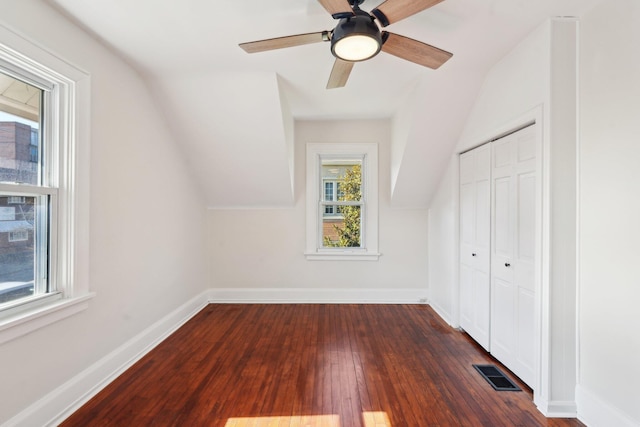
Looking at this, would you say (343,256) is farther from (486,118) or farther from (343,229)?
(486,118)

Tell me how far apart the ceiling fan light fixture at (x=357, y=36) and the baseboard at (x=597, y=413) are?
237 cm

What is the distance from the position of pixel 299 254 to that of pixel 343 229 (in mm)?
724

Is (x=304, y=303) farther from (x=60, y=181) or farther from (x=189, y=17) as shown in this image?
(x=189, y=17)

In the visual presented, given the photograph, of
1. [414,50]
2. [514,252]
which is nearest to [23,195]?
[414,50]

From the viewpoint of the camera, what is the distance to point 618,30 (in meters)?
1.57

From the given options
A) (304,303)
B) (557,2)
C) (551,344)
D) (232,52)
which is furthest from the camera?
(304,303)

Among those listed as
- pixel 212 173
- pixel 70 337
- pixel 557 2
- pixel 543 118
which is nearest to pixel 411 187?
pixel 543 118

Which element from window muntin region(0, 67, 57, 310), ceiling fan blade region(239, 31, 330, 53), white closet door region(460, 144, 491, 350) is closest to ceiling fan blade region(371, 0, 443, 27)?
ceiling fan blade region(239, 31, 330, 53)

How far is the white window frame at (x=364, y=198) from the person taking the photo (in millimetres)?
4020

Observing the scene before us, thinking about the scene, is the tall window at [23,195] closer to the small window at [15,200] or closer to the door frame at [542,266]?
the small window at [15,200]

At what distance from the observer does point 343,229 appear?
4.20 metres

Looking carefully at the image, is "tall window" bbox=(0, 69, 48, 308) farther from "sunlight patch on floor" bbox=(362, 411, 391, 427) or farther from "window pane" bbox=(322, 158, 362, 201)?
"window pane" bbox=(322, 158, 362, 201)

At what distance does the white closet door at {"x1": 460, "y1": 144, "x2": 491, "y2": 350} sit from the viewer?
8.71ft

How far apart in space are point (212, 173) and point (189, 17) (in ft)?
6.37
